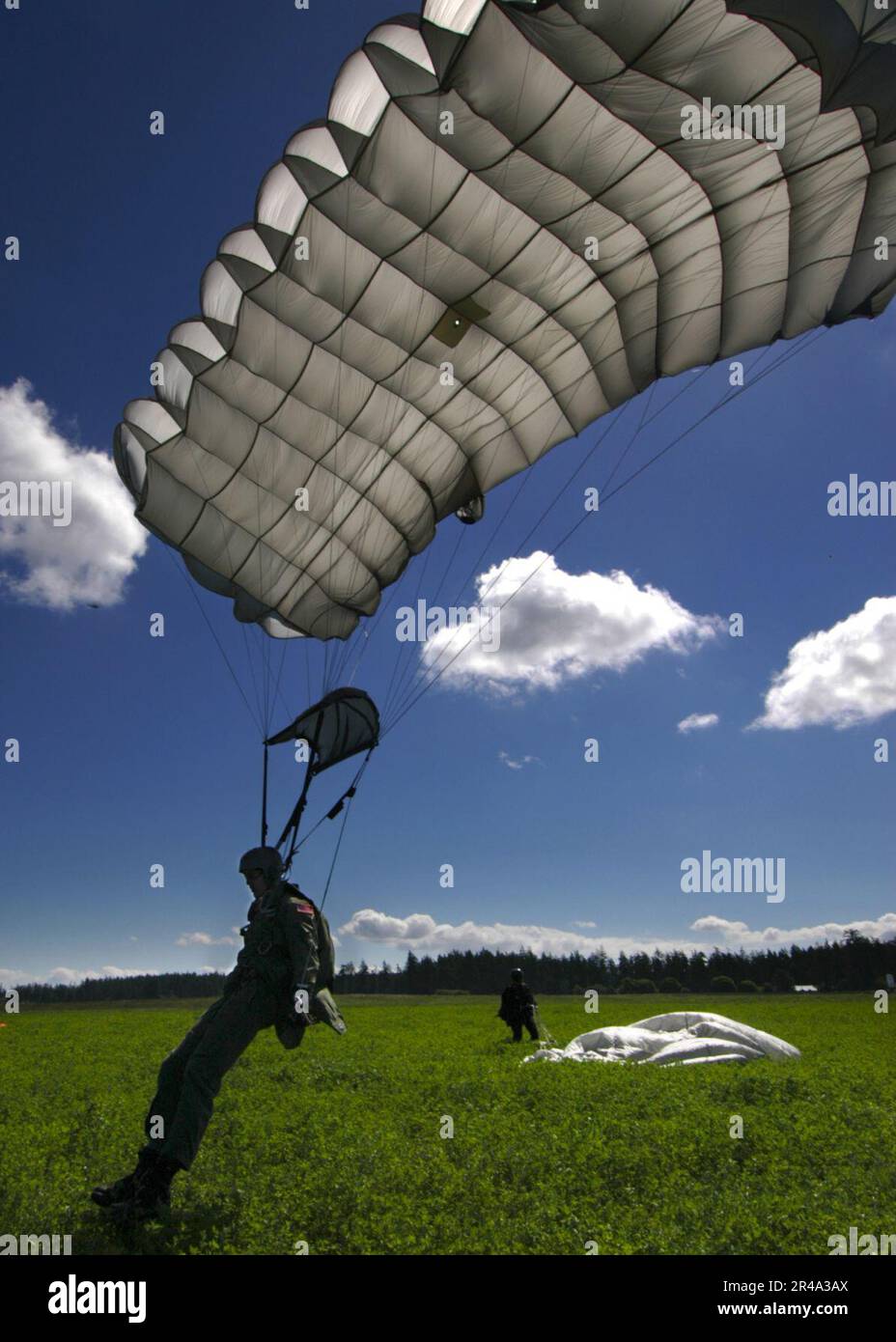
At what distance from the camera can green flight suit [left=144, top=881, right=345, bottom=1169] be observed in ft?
21.0

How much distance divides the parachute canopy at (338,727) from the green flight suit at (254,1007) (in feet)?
6.20

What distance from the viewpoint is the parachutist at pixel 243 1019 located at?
19.9ft

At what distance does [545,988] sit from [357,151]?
310 ft

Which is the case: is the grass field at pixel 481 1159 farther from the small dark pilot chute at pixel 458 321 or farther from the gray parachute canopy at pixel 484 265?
the small dark pilot chute at pixel 458 321

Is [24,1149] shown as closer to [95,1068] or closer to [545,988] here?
[95,1068]

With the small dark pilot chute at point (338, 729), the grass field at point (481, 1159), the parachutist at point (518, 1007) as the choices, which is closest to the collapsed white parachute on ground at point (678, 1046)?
the grass field at point (481, 1159)

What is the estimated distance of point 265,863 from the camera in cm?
765

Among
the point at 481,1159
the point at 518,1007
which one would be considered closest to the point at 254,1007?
the point at 481,1159

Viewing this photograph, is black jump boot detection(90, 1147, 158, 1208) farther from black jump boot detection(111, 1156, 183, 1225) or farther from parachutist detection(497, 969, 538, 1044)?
parachutist detection(497, 969, 538, 1044)

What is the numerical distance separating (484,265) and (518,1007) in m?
14.4

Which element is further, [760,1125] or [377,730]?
[377,730]

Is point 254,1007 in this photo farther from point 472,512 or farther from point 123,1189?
point 472,512
